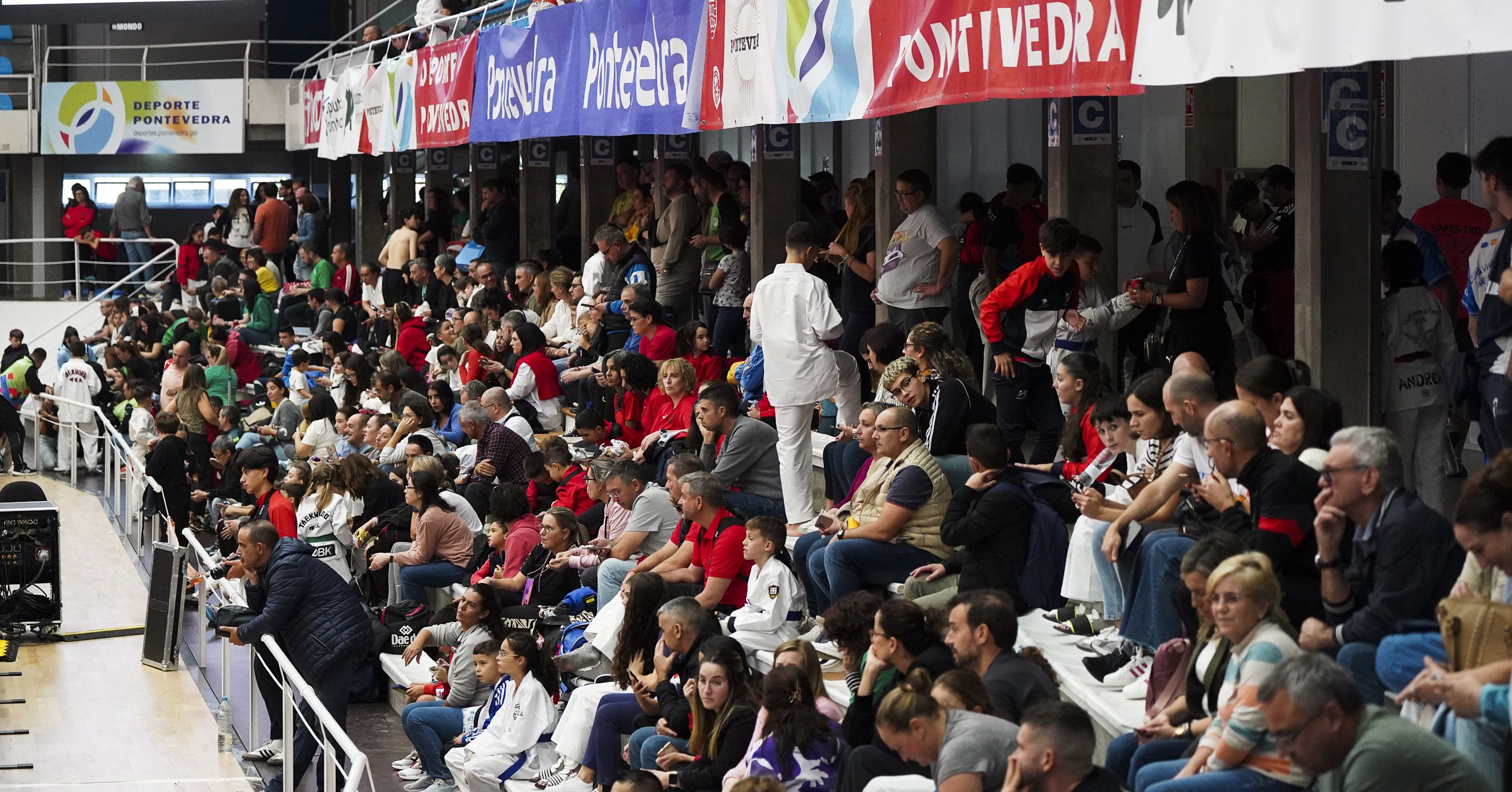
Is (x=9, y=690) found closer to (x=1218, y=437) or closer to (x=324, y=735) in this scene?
(x=324, y=735)

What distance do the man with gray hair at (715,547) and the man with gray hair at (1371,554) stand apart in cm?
389

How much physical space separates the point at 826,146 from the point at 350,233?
15879 millimetres

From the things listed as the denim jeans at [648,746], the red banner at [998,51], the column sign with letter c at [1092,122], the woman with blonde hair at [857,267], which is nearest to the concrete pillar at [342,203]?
the woman with blonde hair at [857,267]

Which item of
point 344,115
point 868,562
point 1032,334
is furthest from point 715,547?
point 344,115

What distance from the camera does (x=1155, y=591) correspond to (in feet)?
20.5

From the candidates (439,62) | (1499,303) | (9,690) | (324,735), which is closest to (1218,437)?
(1499,303)

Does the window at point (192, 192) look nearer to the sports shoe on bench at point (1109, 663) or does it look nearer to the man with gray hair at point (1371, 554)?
the sports shoe on bench at point (1109, 663)

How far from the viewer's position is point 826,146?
1662 centimetres

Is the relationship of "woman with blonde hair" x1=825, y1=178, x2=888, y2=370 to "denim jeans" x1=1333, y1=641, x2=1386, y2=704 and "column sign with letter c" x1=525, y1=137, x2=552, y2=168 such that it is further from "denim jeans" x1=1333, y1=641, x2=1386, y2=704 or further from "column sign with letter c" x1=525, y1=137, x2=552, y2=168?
"column sign with letter c" x1=525, y1=137, x2=552, y2=168

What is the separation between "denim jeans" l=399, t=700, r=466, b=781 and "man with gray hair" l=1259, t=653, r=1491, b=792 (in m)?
6.14

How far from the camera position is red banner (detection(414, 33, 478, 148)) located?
55.5 feet

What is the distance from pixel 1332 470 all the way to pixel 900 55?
4.32 meters

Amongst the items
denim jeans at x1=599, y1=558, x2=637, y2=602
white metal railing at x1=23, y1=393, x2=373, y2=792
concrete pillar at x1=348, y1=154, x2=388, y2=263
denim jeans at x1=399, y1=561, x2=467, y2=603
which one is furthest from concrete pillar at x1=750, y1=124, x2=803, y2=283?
concrete pillar at x1=348, y1=154, x2=388, y2=263

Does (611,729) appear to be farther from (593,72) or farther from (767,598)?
(593,72)
